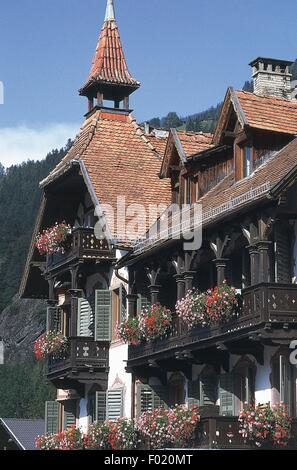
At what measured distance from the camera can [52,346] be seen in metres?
35.6

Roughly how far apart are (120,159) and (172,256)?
7.45 metres

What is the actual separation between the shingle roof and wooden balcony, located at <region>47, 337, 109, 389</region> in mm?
12115

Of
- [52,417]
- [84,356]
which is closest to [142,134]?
[84,356]

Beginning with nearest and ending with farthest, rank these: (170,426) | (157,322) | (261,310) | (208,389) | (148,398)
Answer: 1. (261,310)
2. (170,426)
3. (208,389)
4. (157,322)
5. (148,398)

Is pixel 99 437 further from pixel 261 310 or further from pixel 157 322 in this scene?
pixel 261 310

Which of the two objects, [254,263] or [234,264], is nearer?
[254,263]

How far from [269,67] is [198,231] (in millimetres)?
7945

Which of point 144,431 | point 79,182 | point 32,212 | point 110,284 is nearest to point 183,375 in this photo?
point 144,431

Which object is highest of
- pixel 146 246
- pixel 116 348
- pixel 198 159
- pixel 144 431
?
pixel 198 159

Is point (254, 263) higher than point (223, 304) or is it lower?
higher

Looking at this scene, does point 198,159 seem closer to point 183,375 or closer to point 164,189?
point 164,189

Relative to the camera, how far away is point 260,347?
26.8m

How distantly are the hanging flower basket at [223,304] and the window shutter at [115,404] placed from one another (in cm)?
805

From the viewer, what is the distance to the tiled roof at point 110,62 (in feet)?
131
